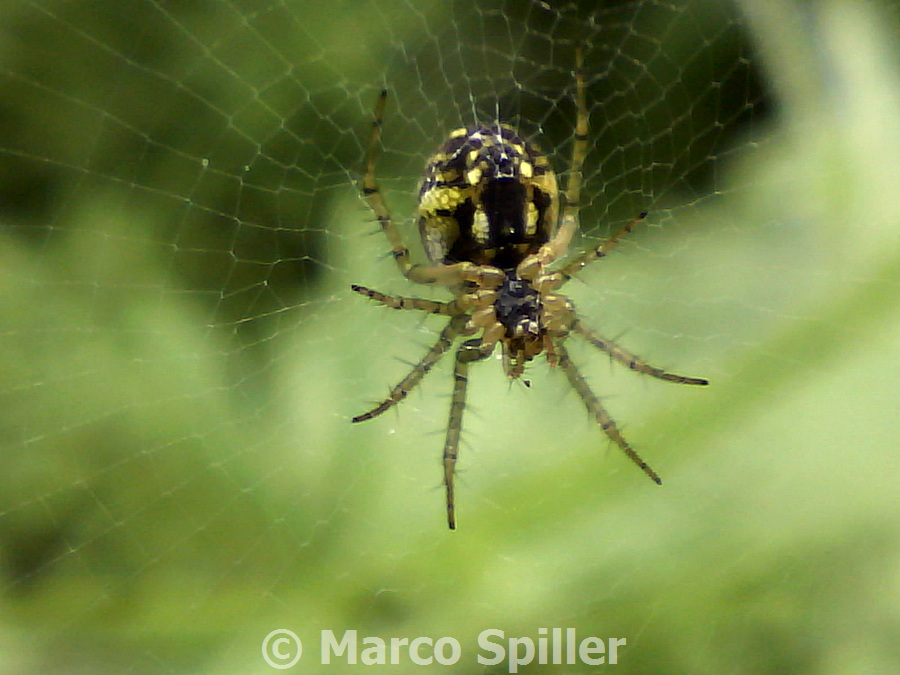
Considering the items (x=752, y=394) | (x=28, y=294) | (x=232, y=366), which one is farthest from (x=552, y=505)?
(x=28, y=294)

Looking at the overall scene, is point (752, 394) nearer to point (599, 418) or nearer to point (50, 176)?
point (599, 418)

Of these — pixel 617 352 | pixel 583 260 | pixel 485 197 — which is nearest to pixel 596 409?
pixel 617 352

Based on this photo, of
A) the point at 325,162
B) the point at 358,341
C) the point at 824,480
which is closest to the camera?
the point at 824,480

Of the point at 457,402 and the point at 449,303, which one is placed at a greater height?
the point at 449,303

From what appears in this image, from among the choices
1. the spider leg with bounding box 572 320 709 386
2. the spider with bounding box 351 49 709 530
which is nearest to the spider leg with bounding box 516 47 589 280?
the spider with bounding box 351 49 709 530

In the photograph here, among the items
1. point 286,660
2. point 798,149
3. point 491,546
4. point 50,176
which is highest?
point 798,149

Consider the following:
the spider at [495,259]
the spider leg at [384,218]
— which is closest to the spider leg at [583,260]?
the spider at [495,259]

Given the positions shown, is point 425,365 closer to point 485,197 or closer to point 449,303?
point 449,303
